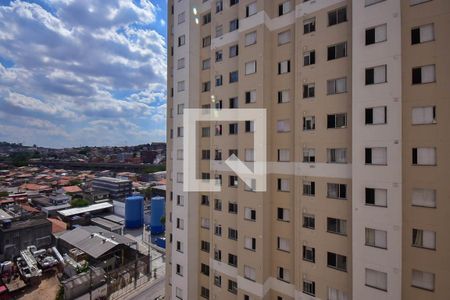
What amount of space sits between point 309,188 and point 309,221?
7.52 feet

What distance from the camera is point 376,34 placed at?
522 inches

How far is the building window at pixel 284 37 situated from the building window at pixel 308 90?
13.1 feet

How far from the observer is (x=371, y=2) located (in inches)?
529

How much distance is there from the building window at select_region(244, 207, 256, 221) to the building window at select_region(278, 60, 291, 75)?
1076 centimetres

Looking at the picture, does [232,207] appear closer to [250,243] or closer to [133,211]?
[250,243]

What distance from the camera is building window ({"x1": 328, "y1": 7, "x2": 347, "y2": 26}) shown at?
48.4ft

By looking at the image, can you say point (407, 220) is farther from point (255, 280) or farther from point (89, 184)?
point (89, 184)

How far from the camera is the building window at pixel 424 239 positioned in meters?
12.0

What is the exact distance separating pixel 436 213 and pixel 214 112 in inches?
642

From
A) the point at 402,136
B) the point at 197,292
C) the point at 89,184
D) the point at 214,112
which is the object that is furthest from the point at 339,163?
the point at 89,184

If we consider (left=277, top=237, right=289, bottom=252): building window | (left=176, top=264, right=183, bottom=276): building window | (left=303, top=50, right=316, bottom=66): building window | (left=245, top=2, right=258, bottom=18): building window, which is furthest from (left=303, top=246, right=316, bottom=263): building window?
(left=245, top=2, right=258, bottom=18): building window

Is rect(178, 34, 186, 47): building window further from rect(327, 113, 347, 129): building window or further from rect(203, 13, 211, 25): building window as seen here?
rect(327, 113, 347, 129): building window

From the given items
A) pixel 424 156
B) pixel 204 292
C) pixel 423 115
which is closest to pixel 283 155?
pixel 424 156

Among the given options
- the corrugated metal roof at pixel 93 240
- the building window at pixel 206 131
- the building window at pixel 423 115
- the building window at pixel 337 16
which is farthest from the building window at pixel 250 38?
the corrugated metal roof at pixel 93 240
